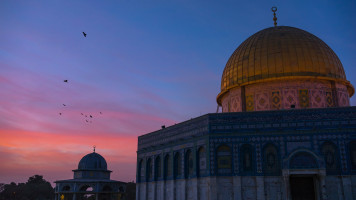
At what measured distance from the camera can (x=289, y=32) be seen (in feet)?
89.5

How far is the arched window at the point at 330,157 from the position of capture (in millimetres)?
20328

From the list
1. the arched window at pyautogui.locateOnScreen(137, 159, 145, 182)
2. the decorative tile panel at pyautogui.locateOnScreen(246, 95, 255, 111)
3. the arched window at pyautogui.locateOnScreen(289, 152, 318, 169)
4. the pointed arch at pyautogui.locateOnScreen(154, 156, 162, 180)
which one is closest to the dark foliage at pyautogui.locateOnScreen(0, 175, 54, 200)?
the arched window at pyautogui.locateOnScreen(137, 159, 145, 182)

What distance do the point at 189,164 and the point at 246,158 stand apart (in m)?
4.41

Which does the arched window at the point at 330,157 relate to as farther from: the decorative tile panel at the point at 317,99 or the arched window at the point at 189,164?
the arched window at the point at 189,164

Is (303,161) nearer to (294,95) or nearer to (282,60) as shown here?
(294,95)

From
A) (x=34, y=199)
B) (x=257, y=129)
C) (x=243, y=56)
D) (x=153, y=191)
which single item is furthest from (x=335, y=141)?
(x=34, y=199)

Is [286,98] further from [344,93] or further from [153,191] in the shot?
[153,191]

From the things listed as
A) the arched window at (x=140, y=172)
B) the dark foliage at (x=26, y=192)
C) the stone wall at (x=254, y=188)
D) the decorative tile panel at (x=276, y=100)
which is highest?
the decorative tile panel at (x=276, y=100)

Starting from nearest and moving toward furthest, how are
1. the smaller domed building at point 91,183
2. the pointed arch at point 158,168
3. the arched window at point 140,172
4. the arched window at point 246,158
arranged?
the arched window at point 246,158
the pointed arch at point 158,168
the arched window at point 140,172
the smaller domed building at point 91,183

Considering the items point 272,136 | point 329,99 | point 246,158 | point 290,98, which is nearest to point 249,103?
point 290,98

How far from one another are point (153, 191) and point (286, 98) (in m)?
12.6

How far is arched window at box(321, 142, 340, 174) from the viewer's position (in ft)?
66.7

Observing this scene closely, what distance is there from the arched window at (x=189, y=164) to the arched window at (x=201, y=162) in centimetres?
87

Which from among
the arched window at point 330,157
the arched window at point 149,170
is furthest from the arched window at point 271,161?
the arched window at point 149,170
